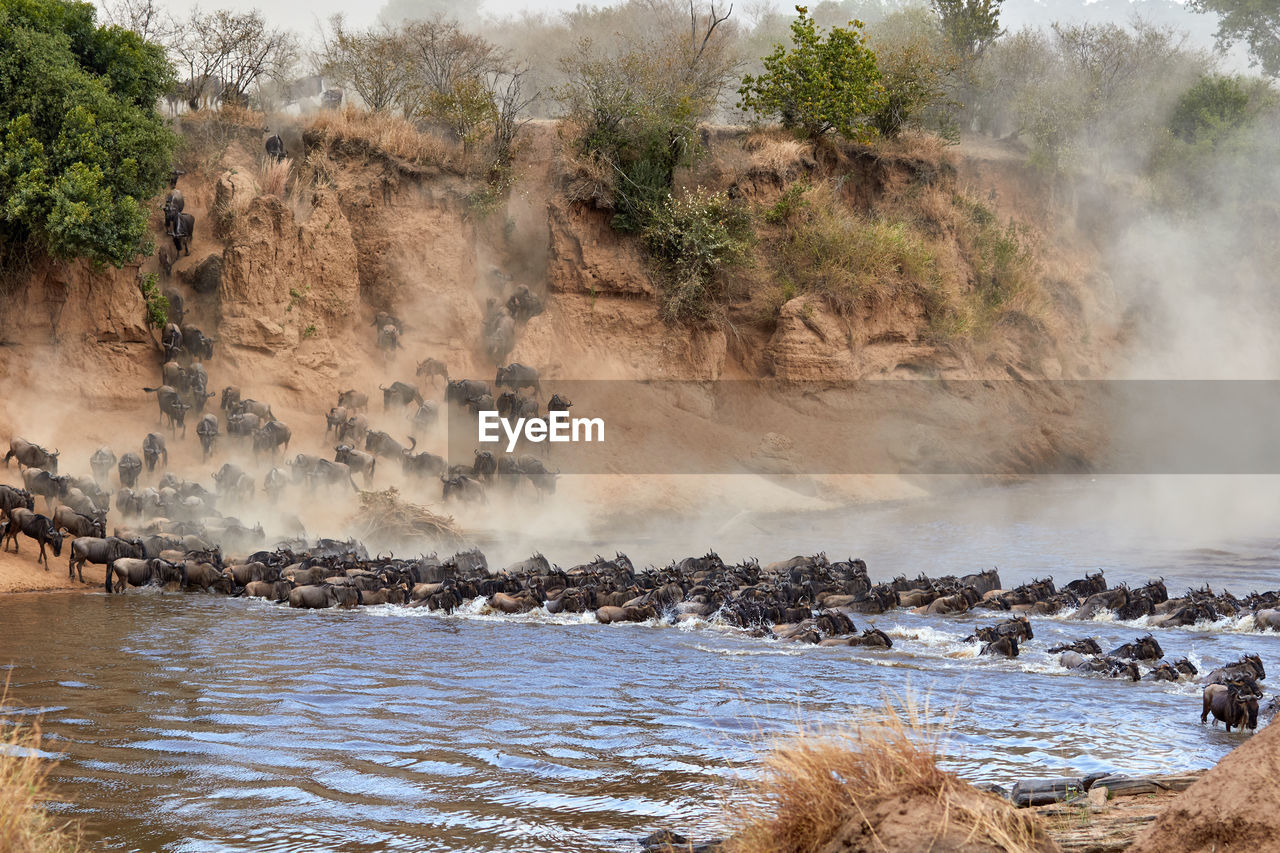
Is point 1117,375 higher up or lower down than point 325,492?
higher up

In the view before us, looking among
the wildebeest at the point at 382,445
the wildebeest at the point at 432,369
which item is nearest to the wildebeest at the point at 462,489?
the wildebeest at the point at 382,445

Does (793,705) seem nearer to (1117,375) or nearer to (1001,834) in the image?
(1001,834)

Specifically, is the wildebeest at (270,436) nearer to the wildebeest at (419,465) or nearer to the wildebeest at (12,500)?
the wildebeest at (419,465)

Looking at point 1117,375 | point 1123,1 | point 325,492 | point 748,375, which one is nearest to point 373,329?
point 325,492

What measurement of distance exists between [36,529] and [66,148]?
10322 mm

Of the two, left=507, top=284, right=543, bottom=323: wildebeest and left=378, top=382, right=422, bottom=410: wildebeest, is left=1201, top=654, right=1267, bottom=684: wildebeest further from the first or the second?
left=507, top=284, right=543, bottom=323: wildebeest

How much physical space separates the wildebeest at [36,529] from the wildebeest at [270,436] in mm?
6501

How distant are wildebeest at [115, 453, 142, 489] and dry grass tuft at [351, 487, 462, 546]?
4.75 meters

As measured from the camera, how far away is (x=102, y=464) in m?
24.9

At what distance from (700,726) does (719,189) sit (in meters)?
28.7

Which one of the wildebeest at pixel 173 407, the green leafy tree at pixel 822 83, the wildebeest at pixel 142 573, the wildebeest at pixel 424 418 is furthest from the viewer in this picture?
the green leafy tree at pixel 822 83

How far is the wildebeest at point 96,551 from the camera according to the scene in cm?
2009

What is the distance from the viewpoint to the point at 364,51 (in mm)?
38688

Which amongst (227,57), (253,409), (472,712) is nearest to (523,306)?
(253,409)
